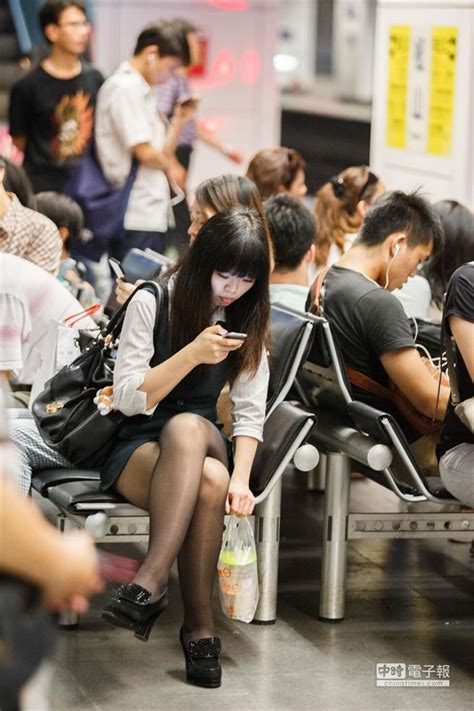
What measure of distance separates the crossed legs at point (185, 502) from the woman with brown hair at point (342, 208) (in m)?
2.01

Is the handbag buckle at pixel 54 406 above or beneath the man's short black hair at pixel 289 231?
beneath

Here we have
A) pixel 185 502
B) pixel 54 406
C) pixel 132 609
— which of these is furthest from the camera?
pixel 54 406

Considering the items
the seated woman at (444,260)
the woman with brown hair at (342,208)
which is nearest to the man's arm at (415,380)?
the seated woman at (444,260)

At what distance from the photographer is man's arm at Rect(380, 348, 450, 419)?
13.7 feet

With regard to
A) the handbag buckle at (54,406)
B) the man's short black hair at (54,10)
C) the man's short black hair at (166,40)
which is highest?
the man's short black hair at (54,10)

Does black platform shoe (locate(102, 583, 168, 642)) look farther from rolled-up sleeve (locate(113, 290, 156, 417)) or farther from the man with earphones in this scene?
the man with earphones

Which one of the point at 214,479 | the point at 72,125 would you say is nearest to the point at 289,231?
the point at 214,479

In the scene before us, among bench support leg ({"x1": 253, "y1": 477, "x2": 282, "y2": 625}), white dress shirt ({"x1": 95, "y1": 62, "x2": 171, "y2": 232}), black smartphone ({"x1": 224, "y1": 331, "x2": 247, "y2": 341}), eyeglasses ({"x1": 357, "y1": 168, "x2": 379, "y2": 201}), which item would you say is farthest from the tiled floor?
white dress shirt ({"x1": 95, "y1": 62, "x2": 171, "y2": 232})

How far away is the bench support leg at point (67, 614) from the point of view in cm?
407

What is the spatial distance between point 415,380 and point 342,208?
169cm

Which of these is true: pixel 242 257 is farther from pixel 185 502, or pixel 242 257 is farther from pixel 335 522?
pixel 335 522

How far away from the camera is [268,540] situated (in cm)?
420

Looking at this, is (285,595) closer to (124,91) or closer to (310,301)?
(310,301)

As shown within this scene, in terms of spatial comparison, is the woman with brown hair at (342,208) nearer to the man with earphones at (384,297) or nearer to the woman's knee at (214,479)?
the man with earphones at (384,297)
